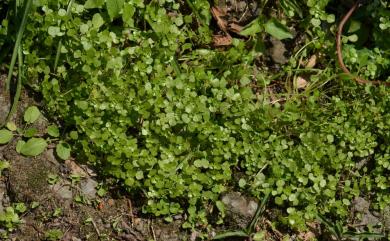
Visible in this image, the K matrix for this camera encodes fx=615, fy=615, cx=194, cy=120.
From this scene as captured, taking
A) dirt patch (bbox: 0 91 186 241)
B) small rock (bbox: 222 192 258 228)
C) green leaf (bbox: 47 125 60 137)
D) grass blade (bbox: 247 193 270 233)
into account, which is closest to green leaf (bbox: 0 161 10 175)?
dirt patch (bbox: 0 91 186 241)

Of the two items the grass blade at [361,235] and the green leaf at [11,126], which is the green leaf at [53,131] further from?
the grass blade at [361,235]

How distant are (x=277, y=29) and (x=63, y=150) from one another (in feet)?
4.89

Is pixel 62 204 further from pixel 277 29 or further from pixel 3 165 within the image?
pixel 277 29

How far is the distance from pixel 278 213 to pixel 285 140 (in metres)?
0.44

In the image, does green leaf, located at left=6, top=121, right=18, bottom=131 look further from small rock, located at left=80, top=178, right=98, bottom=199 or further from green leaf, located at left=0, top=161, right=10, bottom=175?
small rock, located at left=80, top=178, right=98, bottom=199

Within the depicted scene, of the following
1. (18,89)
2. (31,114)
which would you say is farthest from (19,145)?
(18,89)

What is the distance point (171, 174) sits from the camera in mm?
3438

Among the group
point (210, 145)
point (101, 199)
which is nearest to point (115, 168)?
point (101, 199)

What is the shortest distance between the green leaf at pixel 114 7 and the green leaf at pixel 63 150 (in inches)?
30.9

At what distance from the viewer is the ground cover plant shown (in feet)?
11.3

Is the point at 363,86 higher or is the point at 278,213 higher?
the point at 363,86

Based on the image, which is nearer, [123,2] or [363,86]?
[123,2]

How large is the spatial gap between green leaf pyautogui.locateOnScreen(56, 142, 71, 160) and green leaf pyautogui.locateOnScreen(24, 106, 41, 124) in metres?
0.21

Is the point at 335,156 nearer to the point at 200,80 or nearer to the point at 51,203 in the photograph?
the point at 200,80
